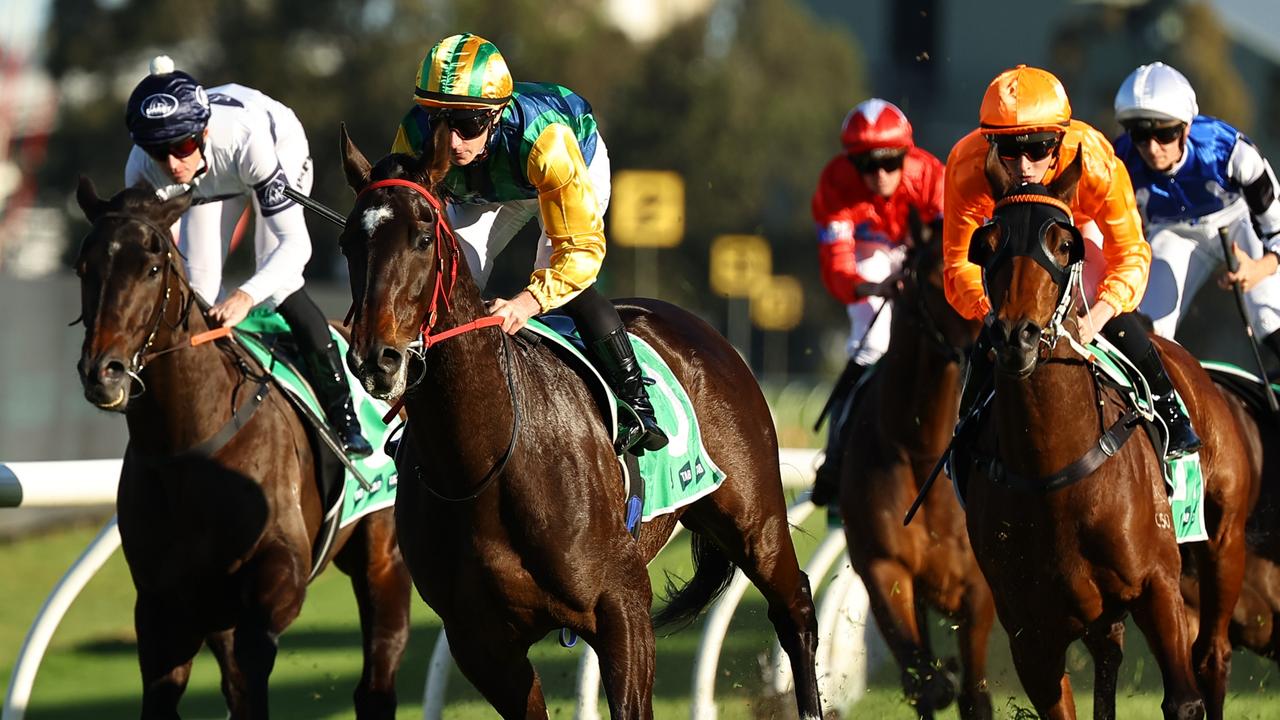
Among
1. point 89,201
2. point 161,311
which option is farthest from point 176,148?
point 161,311

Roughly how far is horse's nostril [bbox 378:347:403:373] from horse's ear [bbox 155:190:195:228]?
165cm

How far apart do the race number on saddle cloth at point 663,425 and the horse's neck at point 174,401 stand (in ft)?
3.33

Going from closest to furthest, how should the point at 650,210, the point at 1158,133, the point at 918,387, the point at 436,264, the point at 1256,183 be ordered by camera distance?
the point at 436,264, the point at 1158,133, the point at 1256,183, the point at 918,387, the point at 650,210

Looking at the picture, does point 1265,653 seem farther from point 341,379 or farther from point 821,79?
point 821,79

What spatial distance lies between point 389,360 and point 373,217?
0.32m

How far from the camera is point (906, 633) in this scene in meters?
6.33

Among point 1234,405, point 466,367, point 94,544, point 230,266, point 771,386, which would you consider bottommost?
point 771,386

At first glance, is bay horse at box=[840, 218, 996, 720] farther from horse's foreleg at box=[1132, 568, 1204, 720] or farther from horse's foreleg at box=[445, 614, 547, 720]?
horse's foreleg at box=[445, 614, 547, 720]

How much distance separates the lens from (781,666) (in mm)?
6695

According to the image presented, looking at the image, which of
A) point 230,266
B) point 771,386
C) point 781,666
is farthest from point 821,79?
point 781,666

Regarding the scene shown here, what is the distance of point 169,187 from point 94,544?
1151mm

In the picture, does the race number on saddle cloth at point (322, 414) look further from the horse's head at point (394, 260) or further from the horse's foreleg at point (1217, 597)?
the horse's foreleg at point (1217, 597)

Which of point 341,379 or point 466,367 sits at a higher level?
point 466,367

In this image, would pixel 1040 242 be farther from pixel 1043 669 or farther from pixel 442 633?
pixel 442 633
